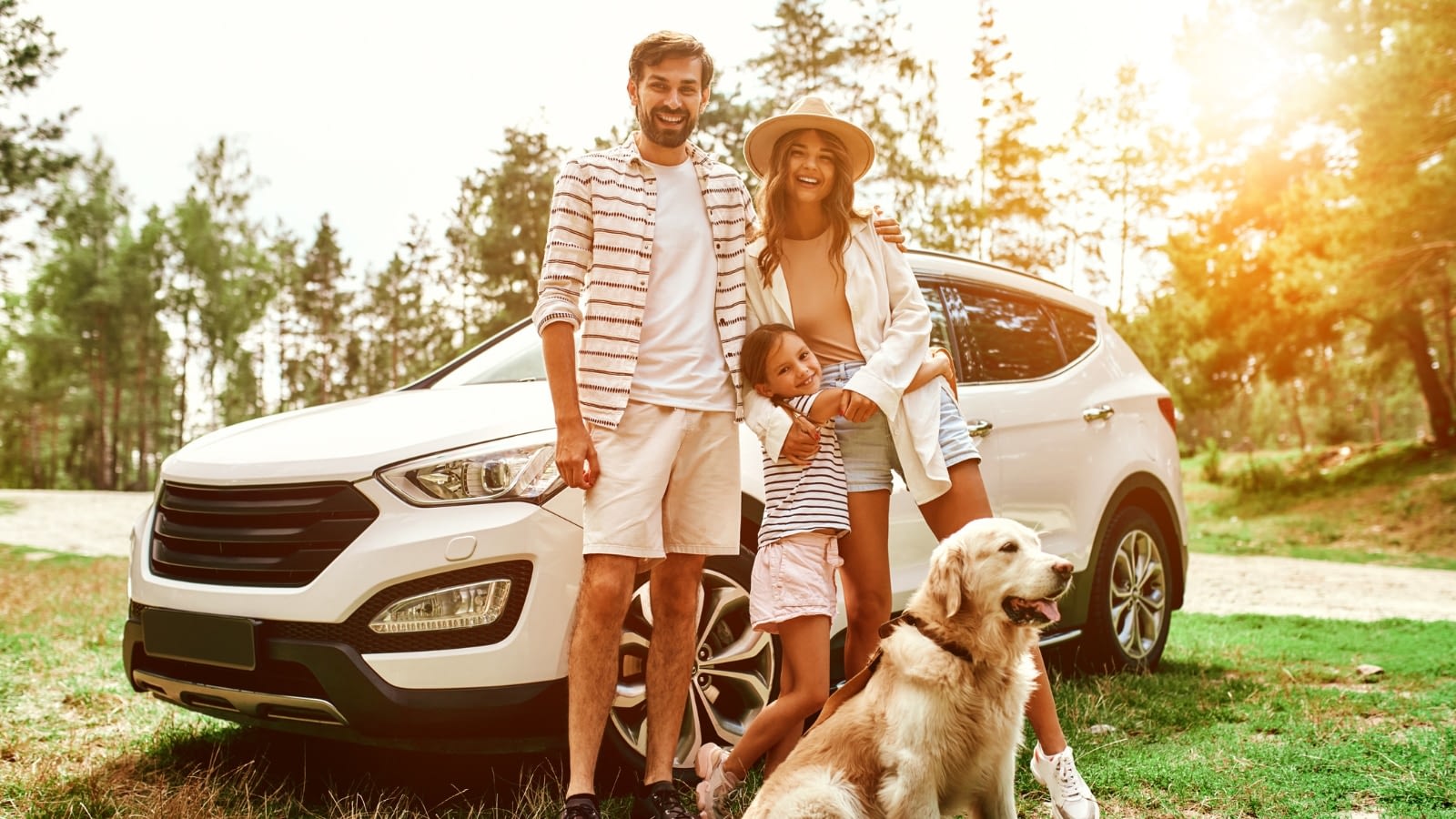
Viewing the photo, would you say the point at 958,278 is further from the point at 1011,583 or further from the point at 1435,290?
the point at 1435,290

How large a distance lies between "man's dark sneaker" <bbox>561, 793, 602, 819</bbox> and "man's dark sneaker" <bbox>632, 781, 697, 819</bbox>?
0.75 ft

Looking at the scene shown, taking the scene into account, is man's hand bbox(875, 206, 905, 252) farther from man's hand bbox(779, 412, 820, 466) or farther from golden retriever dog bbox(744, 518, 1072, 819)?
golden retriever dog bbox(744, 518, 1072, 819)

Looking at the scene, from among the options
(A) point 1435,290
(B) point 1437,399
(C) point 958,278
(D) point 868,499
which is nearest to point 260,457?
(D) point 868,499

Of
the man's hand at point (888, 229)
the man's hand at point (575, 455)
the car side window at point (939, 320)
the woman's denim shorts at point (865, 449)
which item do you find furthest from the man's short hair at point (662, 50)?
the car side window at point (939, 320)

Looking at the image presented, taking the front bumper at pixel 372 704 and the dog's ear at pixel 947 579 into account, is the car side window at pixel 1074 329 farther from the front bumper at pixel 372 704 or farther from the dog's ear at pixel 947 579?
the front bumper at pixel 372 704

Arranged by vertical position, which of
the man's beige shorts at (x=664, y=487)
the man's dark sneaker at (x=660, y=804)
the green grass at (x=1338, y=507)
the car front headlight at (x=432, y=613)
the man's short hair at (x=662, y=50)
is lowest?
the green grass at (x=1338, y=507)

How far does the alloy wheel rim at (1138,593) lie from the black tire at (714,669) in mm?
2326

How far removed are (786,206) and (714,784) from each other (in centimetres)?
180

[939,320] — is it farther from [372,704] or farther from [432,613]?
[372,704]

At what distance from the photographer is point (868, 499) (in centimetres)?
339

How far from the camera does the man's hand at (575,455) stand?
117 inches

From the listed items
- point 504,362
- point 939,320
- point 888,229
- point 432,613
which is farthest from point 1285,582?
point 432,613

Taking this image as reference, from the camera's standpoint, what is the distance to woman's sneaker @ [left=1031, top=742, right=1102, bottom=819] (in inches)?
123

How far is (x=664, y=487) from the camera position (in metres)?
3.13
